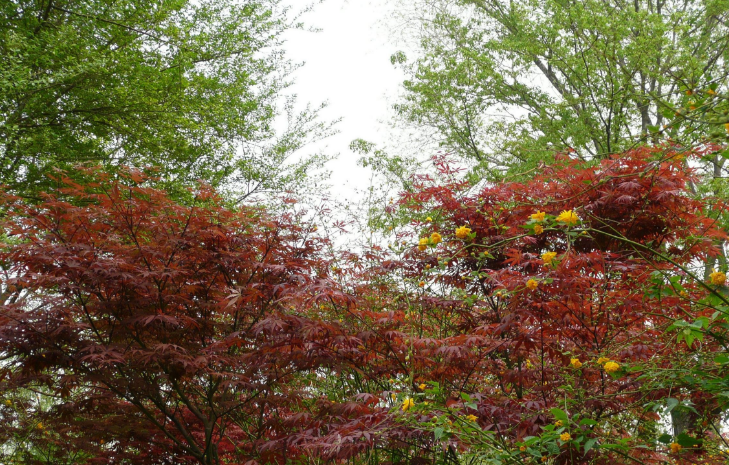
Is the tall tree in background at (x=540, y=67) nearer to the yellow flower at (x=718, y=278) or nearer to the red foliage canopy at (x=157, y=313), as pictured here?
the red foliage canopy at (x=157, y=313)

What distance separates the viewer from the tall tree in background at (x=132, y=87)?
17.7 feet

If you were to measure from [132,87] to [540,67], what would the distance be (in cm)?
642

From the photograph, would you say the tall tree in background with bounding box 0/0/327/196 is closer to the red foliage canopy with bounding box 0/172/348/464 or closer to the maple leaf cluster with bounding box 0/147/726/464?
the red foliage canopy with bounding box 0/172/348/464

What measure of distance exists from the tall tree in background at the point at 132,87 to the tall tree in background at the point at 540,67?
2727 millimetres

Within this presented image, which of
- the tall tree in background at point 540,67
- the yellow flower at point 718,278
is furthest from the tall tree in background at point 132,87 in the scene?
the yellow flower at point 718,278

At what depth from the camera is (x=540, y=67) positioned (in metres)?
8.79

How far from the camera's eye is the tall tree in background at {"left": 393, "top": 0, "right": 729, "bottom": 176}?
6.64 meters

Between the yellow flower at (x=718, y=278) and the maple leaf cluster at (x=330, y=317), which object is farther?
the maple leaf cluster at (x=330, y=317)

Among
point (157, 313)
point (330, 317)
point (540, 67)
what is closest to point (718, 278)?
point (330, 317)

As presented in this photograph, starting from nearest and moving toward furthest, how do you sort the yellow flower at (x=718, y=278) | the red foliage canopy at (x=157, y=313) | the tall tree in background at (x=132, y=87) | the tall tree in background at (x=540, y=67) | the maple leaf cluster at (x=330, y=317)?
the yellow flower at (x=718, y=278)
the maple leaf cluster at (x=330, y=317)
the red foliage canopy at (x=157, y=313)
the tall tree in background at (x=132, y=87)
the tall tree in background at (x=540, y=67)

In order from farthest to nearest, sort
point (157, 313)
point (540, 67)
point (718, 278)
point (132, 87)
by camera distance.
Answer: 1. point (540, 67)
2. point (132, 87)
3. point (157, 313)
4. point (718, 278)

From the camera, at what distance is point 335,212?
4535 mm

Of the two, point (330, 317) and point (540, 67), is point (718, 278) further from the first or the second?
point (540, 67)

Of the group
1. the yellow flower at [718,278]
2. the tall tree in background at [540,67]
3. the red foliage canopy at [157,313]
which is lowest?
the yellow flower at [718,278]
